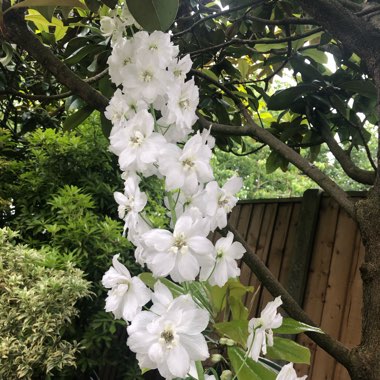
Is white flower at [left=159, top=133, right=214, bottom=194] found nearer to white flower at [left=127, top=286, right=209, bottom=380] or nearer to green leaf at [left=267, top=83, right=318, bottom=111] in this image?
white flower at [left=127, top=286, right=209, bottom=380]

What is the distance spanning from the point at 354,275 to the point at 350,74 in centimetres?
107

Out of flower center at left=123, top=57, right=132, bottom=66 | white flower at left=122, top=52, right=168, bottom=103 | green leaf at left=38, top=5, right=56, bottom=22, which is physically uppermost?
green leaf at left=38, top=5, right=56, bottom=22

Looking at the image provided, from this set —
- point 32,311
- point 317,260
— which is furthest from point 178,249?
point 317,260

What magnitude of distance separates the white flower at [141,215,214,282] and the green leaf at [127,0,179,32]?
30 centimetres

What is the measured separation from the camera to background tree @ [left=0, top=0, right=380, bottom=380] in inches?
34.0

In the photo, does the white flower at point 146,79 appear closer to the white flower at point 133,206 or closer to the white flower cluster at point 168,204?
the white flower cluster at point 168,204

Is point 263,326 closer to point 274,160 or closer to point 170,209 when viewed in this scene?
point 170,209

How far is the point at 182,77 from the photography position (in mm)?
621

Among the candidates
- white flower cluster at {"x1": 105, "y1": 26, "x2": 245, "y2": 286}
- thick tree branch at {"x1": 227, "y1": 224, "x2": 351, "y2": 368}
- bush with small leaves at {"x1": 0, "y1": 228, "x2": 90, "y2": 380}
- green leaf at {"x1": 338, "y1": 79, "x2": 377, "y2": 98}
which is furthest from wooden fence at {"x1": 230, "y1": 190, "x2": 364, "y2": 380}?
white flower cluster at {"x1": 105, "y1": 26, "x2": 245, "y2": 286}

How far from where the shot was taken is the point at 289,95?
4.97ft

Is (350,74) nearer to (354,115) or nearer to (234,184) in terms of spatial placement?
(354,115)

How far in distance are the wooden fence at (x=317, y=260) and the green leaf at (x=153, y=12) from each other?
5.86 ft

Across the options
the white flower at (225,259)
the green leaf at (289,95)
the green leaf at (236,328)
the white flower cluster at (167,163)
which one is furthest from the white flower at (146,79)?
the green leaf at (289,95)

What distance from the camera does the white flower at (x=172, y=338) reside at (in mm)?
473
